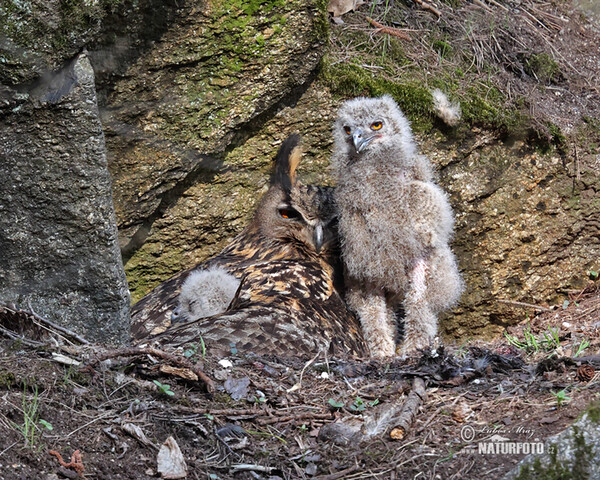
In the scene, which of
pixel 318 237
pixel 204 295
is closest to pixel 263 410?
pixel 204 295

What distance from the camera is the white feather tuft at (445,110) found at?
20.1 ft

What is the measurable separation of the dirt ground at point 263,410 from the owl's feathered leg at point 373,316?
1.32 m

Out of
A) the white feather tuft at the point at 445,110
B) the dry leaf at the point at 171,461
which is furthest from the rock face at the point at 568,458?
the white feather tuft at the point at 445,110

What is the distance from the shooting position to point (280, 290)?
17.2 ft

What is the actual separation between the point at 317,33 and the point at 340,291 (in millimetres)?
1970

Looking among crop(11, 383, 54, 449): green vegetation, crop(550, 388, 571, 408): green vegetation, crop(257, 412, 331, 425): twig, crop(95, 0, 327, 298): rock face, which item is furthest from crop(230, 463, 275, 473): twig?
crop(95, 0, 327, 298): rock face

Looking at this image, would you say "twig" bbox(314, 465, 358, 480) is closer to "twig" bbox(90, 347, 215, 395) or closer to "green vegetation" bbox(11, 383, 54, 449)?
"twig" bbox(90, 347, 215, 395)

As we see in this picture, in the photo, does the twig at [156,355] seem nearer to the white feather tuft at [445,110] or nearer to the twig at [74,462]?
the twig at [74,462]

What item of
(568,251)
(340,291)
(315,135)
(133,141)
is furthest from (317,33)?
(568,251)

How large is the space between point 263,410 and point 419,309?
7.49 feet

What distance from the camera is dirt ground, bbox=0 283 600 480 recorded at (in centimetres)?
290

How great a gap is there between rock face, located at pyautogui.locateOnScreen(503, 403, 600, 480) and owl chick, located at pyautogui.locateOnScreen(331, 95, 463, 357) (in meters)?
2.65

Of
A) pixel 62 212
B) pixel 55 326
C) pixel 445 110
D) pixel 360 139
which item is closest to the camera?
pixel 55 326

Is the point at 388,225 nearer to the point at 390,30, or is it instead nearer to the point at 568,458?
the point at 390,30
